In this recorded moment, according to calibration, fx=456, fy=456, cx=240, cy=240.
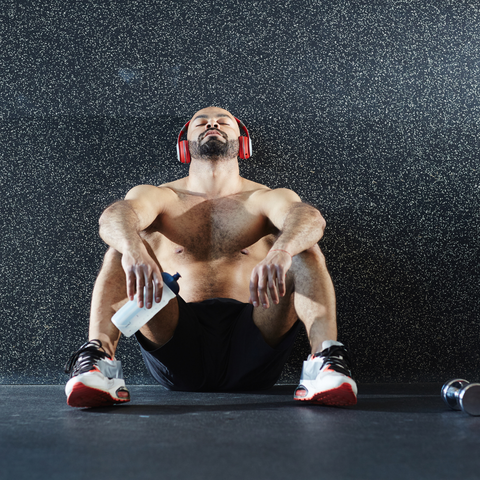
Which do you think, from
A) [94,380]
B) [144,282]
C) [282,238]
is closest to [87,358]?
[94,380]

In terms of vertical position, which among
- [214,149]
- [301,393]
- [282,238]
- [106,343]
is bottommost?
[301,393]

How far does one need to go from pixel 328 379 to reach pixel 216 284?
47cm

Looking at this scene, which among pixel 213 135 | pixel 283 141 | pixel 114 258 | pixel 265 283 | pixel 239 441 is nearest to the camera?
pixel 239 441

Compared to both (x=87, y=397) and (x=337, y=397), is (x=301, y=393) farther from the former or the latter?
(x=87, y=397)

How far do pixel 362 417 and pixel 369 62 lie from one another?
3.94 feet

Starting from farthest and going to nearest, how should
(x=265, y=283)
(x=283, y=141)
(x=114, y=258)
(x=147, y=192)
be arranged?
1. (x=283, y=141)
2. (x=147, y=192)
3. (x=114, y=258)
4. (x=265, y=283)

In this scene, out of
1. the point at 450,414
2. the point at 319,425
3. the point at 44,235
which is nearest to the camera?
the point at 319,425

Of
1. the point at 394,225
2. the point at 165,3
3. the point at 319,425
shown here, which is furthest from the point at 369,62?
the point at 319,425

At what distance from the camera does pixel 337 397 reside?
87 cm

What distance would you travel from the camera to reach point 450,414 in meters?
0.82

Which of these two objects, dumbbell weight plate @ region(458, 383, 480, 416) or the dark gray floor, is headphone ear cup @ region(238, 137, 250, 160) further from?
dumbbell weight plate @ region(458, 383, 480, 416)

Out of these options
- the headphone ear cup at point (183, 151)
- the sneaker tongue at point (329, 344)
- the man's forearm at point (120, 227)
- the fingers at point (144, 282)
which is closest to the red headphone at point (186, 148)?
the headphone ear cup at point (183, 151)

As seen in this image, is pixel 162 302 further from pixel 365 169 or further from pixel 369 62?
pixel 369 62

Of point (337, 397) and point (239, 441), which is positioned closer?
point (239, 441)
